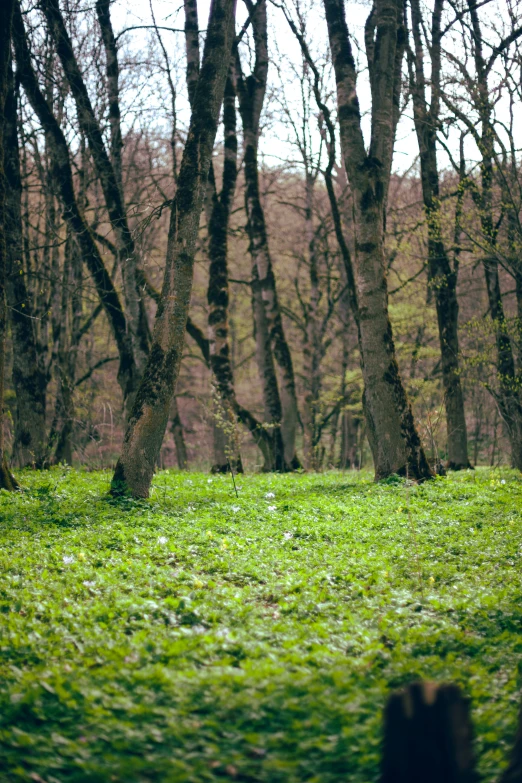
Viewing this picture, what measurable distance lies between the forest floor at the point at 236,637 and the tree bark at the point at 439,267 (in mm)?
9908

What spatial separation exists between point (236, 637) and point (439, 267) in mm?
16130

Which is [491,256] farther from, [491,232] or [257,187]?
[257,187]

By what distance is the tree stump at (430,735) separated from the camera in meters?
2.84

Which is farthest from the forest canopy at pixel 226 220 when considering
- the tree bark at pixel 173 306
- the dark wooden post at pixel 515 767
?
the dark wooden post at pixel 515 767

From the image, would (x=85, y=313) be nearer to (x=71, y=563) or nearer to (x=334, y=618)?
(x=71, y=563)

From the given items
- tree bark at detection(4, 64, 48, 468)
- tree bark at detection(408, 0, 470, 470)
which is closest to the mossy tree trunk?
tree bark at detection(408, 0, 470, 470)

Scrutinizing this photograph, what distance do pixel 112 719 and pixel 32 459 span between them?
11599 mm

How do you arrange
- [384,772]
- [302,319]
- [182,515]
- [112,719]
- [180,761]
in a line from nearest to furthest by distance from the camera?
[384,772] → [180,761] → [112,719] → [182,515] → [302,319]

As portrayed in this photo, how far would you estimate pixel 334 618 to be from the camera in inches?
226

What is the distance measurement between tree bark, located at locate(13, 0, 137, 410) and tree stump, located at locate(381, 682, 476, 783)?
41.8 ft

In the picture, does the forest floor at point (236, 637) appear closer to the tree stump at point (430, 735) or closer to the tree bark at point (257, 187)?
the tree stump at point (430, 735)

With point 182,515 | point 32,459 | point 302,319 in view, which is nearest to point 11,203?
point 32,459

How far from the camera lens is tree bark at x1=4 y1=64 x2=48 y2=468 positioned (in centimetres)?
1436

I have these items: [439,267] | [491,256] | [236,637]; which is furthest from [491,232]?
[236,637]
